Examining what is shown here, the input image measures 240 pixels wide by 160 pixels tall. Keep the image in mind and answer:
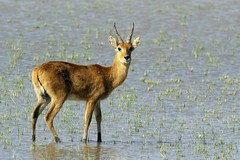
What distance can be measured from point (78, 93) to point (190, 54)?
8.82 meters

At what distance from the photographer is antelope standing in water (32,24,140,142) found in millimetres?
13789

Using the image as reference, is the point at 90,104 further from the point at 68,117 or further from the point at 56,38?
the point at 56,38

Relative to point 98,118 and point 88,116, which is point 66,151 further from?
point 98,118

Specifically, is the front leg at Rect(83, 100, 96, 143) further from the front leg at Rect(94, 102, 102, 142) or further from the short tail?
the short tail

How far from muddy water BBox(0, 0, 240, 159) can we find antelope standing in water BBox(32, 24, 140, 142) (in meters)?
0.44

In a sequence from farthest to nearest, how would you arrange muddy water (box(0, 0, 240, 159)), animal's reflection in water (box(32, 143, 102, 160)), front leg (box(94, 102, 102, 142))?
1. front leg (box(94, 102, 102, 142))
2. muddy water (box(0, 0, 240, 159))
3. animal's reflection in water (box(32, 143, 102, 160))

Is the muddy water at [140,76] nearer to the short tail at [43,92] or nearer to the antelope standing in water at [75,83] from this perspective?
the antelope standing in water at [75,83]

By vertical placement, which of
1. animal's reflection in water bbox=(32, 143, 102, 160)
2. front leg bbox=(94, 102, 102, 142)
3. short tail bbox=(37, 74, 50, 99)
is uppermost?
short tail bbox=(37, 74, 50, 99)

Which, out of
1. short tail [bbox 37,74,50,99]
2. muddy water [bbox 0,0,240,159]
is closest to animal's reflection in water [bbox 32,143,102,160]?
muddy water [bbox 0,0,240,159]

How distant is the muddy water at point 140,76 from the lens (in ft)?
44.2

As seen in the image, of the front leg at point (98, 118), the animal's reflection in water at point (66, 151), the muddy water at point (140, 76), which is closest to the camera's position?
the animal's reflection in water at point (66, 151)

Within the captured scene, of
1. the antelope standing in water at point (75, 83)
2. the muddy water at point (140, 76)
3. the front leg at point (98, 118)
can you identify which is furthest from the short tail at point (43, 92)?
the front leg at point (98, 118)

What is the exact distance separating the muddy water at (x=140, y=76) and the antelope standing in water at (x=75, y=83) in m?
0.44

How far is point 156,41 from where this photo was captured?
939 inches
